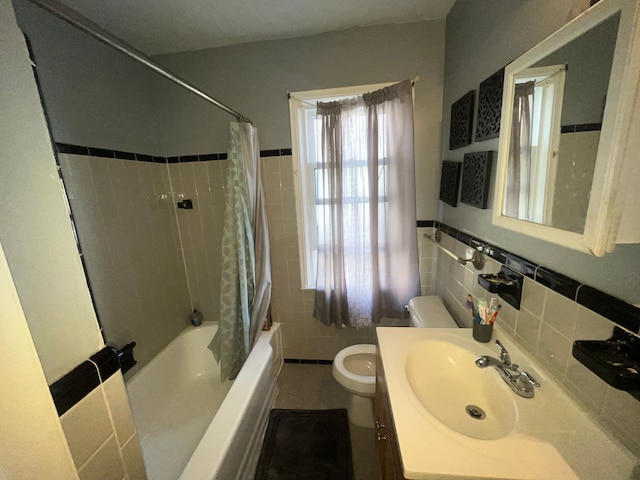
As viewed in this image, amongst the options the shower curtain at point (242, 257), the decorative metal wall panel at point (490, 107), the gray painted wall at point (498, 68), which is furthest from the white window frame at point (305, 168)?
the decorative metal wall panel at point (490, 107)

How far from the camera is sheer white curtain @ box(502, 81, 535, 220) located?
0.79 metres

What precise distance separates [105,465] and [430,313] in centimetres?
138

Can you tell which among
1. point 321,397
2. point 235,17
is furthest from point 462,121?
point 321,397

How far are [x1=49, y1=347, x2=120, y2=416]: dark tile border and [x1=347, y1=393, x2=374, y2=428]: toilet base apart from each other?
1384mm

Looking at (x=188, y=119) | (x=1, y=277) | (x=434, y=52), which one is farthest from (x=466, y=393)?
(x=188, y=119)

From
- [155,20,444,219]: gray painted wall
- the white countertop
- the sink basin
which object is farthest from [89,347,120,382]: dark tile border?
[155,20,444,219]: gray painted wall

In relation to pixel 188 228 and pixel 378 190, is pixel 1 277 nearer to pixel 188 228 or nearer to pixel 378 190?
pixel 378 190

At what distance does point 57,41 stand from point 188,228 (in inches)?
46.0

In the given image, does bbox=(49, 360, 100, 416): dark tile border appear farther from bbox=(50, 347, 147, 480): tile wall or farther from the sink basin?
the sink basin

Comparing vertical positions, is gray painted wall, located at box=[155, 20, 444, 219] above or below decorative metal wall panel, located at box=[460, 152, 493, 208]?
above

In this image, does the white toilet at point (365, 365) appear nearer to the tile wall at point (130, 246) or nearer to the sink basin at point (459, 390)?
the sink basin at point (459, 390)

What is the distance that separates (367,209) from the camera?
5.31 feet

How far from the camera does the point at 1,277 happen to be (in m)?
0.34

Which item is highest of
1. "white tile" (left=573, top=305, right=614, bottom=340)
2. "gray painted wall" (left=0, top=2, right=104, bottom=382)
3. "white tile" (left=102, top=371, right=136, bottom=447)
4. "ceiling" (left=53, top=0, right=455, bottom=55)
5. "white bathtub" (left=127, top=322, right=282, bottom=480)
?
"ceiling" (left=53, top=0, right=455, bottom=55)
